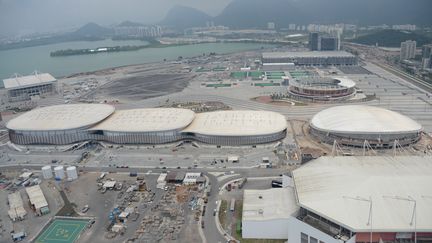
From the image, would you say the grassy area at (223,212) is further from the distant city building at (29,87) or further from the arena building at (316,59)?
the arena building at (316,59)

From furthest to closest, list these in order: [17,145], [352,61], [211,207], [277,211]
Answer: [352,61]
[17,145]
[211,207]
[277,211]

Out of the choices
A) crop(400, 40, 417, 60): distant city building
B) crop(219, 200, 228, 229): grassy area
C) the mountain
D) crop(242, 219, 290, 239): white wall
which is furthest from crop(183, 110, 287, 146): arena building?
the mountain

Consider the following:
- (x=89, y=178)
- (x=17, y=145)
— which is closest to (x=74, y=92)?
(x=17, y=145)

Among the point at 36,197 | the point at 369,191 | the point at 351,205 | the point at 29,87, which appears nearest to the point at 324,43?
the point at 29,87

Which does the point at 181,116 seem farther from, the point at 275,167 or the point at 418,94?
the point at 418,94

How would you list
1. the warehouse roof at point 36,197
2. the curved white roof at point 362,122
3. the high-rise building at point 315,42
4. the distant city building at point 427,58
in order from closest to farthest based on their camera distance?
the warehouse roof at point 36,197, the curved white roof at point 362,122, the distant city building at point 427,58, the high-rise building at point 315,42

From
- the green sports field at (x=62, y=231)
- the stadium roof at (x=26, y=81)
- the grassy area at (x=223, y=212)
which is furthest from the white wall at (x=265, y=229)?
the stadium roof at (x=26, y=81)
